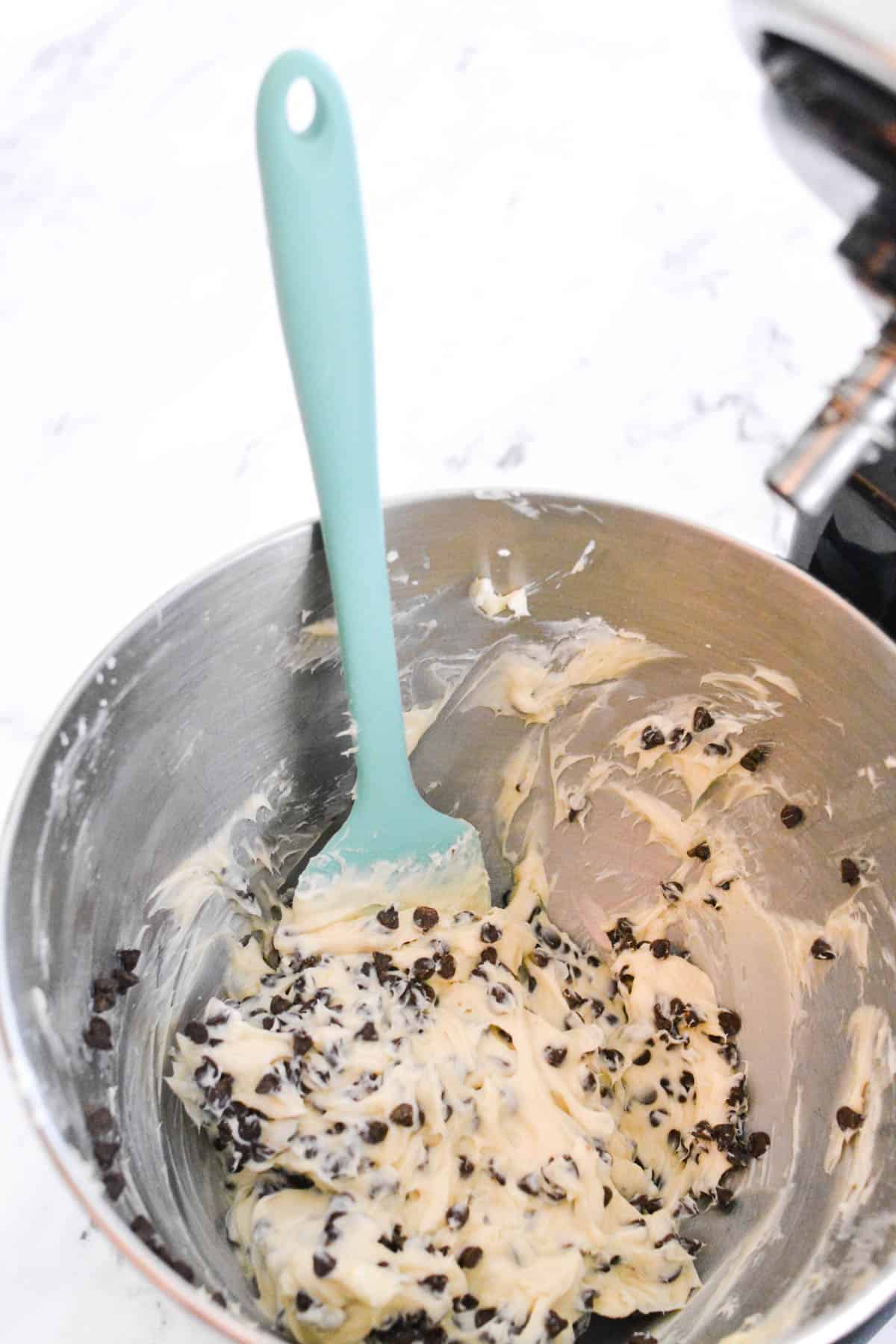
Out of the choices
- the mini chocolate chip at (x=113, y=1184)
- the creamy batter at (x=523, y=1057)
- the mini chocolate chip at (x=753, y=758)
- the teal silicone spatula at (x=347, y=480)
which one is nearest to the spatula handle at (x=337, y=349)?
the teal silicone spatula at (x=347, y=480)

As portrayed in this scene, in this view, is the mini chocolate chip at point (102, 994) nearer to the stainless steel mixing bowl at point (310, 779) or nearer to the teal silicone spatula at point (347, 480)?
the stainless steel mixing bowl at point (310, 779)

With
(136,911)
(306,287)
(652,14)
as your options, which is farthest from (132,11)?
(136,911)

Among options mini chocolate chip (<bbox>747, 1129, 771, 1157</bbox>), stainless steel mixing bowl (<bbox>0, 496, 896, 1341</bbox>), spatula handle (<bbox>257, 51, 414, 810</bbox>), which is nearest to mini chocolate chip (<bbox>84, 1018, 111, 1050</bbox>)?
stainless steel mixing bowl (<bbox>0, 496, 896, 1341</bbox>)

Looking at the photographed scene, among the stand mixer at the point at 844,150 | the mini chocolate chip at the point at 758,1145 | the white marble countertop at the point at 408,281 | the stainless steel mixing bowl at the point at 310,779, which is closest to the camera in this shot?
the stand mixer at the point at 844,150

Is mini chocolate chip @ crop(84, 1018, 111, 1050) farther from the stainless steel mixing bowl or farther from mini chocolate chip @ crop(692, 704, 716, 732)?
mini chocolate chip @ crop(692, 704, 716, 732)

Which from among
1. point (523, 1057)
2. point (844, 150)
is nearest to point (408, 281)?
point (844, 150)

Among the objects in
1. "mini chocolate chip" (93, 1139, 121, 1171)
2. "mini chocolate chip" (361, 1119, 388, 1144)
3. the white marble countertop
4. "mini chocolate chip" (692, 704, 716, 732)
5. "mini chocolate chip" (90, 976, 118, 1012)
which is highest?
the white marble countertop

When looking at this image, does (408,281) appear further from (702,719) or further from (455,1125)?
(455,1125)
